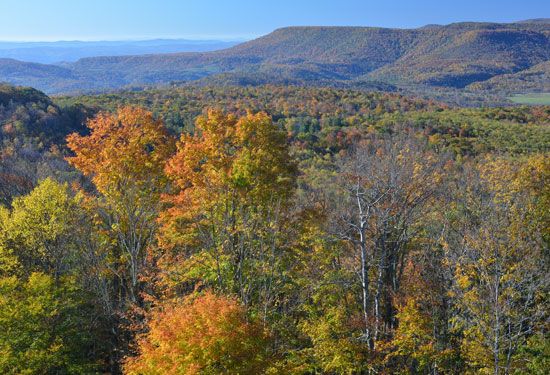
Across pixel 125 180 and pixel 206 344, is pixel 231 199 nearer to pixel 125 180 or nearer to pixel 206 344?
pixel 125 180

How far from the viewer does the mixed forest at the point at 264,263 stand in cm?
1798

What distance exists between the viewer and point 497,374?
16250 millimetres

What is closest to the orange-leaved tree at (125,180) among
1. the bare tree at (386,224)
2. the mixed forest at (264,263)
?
the mixed forest at (264,263)

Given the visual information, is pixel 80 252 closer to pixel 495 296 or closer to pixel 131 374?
pixel 131 374

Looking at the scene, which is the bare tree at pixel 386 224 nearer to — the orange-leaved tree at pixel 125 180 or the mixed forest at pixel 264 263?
the mixed forest at pixel 264 263

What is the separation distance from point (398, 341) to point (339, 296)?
4236mm

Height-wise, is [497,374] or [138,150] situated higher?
[138,150]

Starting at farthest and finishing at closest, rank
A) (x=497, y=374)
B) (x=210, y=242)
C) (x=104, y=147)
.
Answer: (x=104, y=147) → (x=210, y=242) → (x=497, y=374)

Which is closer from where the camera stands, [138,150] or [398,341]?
[398,341]

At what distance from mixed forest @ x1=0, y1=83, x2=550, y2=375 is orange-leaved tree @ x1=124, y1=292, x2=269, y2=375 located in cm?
10

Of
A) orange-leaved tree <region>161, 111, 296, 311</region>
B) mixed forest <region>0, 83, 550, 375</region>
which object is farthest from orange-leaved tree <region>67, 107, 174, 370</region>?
orange-leaved tree <region>161, 111, 296, 311</region>

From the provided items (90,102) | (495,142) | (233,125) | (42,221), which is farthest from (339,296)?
(90,102)

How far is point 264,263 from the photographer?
756 inches

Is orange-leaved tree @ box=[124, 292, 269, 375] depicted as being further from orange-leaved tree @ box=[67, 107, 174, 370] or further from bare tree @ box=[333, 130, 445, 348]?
orange-leaved tree @ box=[67, 107, 174, 370]
